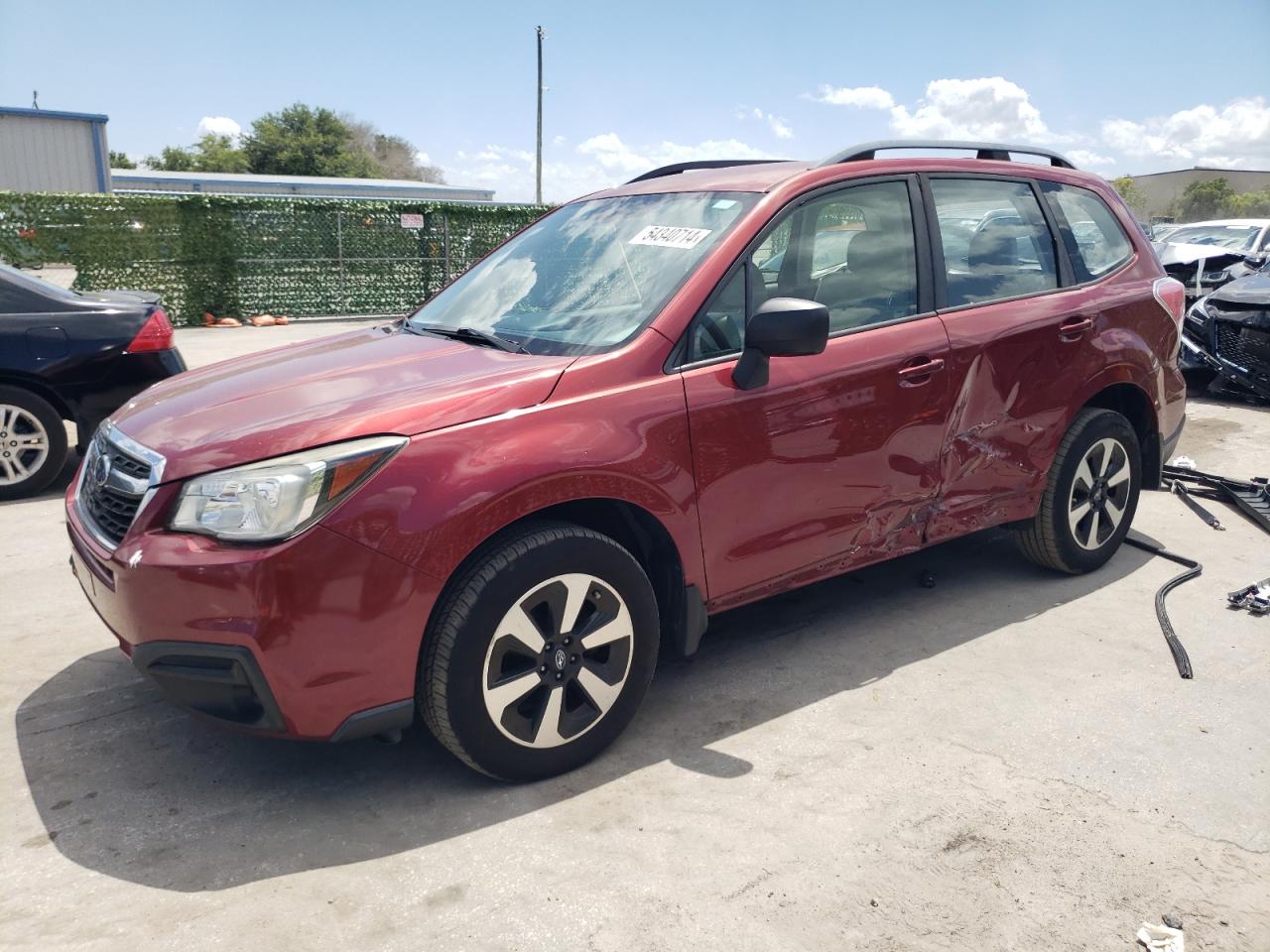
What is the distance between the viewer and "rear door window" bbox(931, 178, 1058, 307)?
4035mm

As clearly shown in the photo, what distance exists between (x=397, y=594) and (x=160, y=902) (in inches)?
36.9

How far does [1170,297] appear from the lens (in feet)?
15.6

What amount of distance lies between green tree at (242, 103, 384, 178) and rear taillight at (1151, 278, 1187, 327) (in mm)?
76392

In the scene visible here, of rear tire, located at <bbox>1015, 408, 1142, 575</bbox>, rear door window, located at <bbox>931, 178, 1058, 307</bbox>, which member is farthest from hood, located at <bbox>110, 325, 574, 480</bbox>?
rear tire, located at <bbox>1015, 408, 1142, 575</bbox>

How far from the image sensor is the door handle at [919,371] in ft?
12.2

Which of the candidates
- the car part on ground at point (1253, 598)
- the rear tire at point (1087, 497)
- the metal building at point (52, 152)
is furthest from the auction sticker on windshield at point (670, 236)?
the metal building at point (52, 152)

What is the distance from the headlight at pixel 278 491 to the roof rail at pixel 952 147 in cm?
212

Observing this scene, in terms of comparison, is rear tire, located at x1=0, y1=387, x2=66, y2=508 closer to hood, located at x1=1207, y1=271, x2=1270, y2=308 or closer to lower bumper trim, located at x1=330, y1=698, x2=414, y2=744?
lower bumper trim, located at x1=330, y1=698, x2=414, y2=744

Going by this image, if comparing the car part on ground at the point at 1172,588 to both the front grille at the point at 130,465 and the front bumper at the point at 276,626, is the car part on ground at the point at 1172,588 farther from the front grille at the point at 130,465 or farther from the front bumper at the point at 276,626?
the front grille at the point at 130,465

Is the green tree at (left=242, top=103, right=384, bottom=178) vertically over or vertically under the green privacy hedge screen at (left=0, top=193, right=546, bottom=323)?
over

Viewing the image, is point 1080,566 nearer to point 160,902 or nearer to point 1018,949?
point 1018,949

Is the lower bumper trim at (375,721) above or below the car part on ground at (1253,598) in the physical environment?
above

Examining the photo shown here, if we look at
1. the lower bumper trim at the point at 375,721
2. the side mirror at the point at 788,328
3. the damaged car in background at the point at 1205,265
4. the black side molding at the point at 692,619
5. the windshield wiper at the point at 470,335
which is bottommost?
the lower bumper trim at the point at 375,721

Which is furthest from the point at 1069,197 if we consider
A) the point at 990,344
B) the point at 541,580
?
the point at 541,580
